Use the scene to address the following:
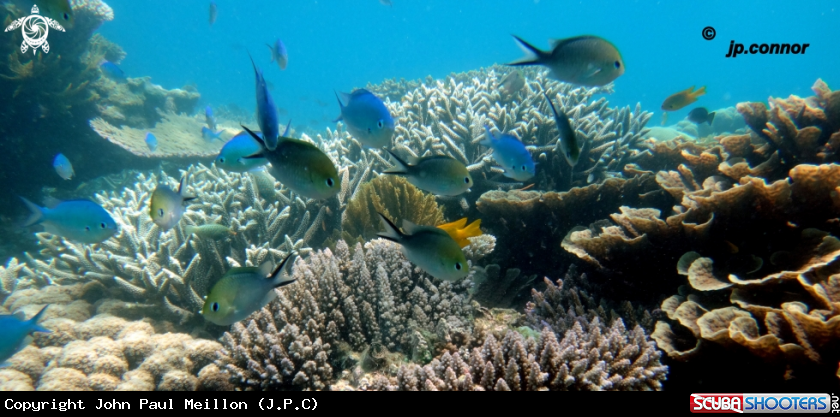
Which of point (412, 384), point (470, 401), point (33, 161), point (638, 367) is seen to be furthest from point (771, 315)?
point (33, 161)

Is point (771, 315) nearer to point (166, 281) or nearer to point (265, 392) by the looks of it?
point (265, 392)

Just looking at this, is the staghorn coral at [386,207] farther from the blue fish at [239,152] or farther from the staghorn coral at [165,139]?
the staghorn coral at [165,139]

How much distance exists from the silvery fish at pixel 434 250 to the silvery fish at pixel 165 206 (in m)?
2.13

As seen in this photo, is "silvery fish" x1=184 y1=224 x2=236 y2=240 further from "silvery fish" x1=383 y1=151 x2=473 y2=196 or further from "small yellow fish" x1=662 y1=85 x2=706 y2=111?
"small yellow fish" x1=662 y1=85 x2=706 y2=111

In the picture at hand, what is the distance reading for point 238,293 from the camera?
6.64 feet

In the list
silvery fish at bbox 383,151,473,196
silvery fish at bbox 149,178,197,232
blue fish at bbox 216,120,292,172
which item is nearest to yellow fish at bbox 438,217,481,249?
silvery fish at bbox 383,151,473,196

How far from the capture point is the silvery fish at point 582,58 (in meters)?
2.34

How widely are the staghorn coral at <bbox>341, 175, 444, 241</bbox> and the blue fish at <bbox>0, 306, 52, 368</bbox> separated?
2.67 m

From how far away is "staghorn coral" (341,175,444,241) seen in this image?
13.0 feet

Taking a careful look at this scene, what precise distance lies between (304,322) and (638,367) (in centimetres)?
239

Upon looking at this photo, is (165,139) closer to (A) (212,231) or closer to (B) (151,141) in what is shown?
(B) (151,141)

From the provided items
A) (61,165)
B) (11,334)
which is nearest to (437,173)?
(11,334)

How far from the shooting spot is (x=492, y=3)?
118312 mm

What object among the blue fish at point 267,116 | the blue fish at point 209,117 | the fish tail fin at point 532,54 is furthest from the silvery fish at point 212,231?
the blue fish at point 209,117
